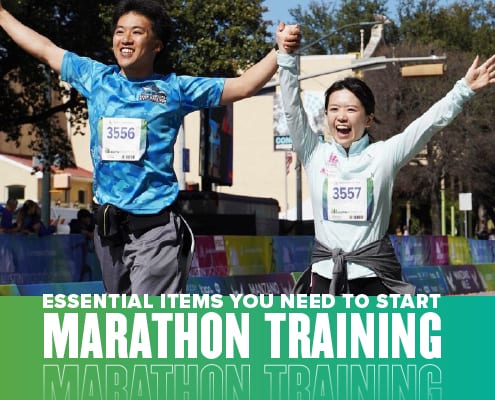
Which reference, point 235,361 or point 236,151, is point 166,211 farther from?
point 236,151

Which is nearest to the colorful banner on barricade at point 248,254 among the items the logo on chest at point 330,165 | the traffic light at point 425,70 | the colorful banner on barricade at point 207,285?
the colorful banner on barricade at point 207,285

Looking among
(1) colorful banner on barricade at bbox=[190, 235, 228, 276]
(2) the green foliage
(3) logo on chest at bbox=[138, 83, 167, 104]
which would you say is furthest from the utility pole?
(3) logo on chest at bbox=[138, 83, 167, 104]

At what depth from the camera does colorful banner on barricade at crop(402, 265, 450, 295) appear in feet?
79.5

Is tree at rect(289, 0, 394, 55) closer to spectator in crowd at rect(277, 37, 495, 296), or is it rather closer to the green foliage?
the green foliage

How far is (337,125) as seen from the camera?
6023mm

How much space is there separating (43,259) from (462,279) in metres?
13.7

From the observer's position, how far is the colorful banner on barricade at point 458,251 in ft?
105

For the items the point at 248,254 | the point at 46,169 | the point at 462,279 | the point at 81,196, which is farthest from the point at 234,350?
the point at 81,196

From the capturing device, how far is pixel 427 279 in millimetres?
25141

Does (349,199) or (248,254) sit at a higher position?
(349,199)

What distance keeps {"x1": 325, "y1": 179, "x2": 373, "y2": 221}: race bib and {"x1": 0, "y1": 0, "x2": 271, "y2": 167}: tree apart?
18.0 m

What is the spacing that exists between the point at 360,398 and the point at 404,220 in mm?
70506

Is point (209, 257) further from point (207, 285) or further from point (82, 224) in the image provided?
point (207, 285)

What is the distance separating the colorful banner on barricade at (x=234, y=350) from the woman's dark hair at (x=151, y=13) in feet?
6.06
